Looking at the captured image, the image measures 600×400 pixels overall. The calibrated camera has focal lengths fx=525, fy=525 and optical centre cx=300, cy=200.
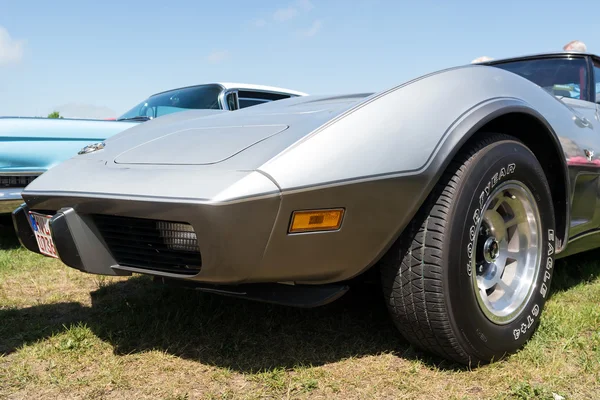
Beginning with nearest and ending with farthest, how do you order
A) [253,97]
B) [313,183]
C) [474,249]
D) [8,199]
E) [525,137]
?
1. [313,183]
2. [474,249]
3. [525,137]
4. [8,199]
5. [253,97]

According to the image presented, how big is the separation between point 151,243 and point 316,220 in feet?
1.82

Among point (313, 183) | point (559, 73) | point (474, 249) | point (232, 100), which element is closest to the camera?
point (313, 183)

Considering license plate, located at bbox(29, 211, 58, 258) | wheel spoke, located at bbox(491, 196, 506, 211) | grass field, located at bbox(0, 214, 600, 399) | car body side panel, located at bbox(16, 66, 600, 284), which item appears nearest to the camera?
car body side panel, located at bbox(16, 66, 600, 284)

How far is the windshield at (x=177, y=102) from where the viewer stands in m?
4.34

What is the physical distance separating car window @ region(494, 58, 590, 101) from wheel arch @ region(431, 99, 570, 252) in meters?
0.87

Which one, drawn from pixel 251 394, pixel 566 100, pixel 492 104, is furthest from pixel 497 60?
pixel 251 394

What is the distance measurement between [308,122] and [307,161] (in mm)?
231

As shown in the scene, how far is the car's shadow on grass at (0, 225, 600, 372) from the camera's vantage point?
201 centimetres

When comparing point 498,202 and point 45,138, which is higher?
point 45,138

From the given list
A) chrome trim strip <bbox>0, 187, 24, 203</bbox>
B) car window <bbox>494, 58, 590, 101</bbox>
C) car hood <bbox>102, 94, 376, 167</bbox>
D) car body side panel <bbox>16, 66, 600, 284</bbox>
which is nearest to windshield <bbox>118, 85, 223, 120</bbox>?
chrome trim strip <bbox>0, 187, 24, 203</bbox>

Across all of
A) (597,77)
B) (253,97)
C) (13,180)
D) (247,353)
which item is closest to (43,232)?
(247,353)

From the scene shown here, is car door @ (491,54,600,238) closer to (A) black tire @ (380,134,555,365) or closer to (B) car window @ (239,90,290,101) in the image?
(A) black tire @ (380,134,555,365)

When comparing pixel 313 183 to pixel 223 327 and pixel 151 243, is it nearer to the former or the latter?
pixel 151 243

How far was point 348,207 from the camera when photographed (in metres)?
1.62
